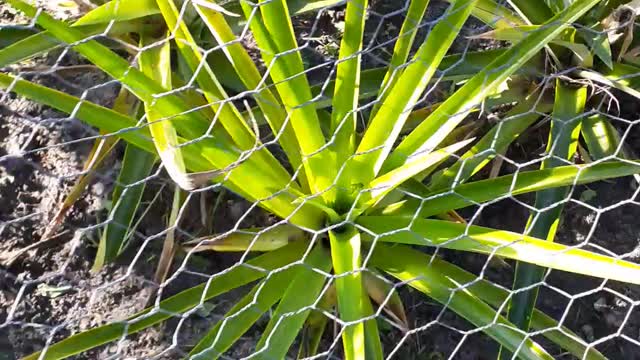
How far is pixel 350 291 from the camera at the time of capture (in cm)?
90

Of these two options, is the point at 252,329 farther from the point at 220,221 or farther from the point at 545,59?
the point at 545,59

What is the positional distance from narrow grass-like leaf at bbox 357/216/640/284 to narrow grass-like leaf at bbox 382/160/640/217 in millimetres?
37

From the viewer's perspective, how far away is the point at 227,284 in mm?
991

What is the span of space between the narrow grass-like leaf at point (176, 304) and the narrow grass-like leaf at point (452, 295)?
127 millimetres

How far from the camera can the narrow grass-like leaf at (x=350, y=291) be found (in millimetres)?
892

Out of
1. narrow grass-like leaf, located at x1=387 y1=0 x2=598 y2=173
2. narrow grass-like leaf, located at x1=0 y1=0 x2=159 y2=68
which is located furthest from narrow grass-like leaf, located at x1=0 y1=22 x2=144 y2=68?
narrow grass-like leaf, located at x1=387 y1=0 x2=598 y2=173

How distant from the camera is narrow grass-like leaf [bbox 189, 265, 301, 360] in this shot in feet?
3.06

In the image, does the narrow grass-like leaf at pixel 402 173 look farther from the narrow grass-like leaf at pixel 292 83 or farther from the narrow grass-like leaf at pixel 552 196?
the narrow grass-like leaf at pixel 552 196

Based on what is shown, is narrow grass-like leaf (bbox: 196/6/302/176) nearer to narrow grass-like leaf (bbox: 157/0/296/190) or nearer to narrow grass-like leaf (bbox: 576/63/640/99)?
narrow grass-like leaf (bbox: 157/0/296/190)

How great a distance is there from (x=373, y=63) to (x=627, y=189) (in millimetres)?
481

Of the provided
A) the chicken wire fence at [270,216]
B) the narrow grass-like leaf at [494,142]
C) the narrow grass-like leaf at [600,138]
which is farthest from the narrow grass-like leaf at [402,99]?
the narrow grass-like leaf at [600,138]

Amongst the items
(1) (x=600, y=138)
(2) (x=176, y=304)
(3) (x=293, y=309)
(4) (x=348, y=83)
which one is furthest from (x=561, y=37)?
(2) (x=176, y=304)

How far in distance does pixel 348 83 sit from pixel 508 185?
25 cm

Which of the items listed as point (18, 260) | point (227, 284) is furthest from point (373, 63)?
point (18, 260)
